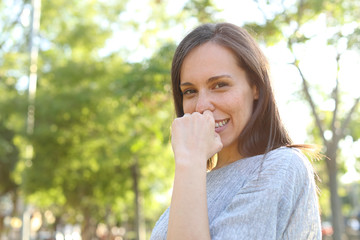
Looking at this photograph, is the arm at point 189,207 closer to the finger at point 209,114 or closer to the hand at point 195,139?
the hand at point 195,139

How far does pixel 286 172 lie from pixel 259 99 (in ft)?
1.36

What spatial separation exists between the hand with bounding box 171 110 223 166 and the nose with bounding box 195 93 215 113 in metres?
0.08

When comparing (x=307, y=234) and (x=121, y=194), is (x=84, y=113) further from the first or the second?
(x=307, y=234)

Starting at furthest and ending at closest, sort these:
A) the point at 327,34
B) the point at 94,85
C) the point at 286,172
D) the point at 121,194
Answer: the point at 121,194
the point at 94,85
the point at 327,34
the point at 286,172

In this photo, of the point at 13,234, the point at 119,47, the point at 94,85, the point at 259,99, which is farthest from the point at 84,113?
the point at 13,234

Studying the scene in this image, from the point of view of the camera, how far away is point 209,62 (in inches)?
69.1

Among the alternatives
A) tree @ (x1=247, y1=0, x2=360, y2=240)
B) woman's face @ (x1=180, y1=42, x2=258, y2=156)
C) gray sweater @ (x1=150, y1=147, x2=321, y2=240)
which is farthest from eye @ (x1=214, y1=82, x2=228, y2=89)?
tree @ (x1=247, y1=0, x2=360, y2=240)

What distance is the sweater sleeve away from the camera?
54.9 inches

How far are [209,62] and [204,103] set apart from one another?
0.15m

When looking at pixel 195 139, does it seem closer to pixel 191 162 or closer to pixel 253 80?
pixel 191 162

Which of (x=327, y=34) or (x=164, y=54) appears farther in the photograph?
(x=164, y=54)

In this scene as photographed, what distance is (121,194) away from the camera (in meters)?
18.0

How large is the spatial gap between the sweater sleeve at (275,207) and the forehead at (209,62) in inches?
15.5

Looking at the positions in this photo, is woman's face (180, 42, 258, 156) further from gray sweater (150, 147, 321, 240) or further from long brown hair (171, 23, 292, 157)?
gray sweater (150, 147, 321, 240)
